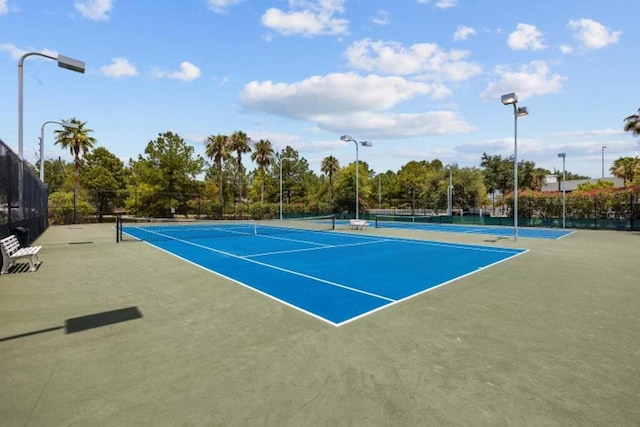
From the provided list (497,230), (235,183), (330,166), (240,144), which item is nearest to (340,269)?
(497,230)

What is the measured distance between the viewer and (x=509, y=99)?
17.6 metres

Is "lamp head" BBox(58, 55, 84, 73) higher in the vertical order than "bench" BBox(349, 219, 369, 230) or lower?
higher

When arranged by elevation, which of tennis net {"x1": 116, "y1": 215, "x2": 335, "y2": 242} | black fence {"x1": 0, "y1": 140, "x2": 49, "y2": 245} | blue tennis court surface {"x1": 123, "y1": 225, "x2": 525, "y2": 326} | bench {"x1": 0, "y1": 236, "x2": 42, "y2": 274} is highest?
black fence {"x1": 0, "y1": 140, "x2": 49, "y2": 245}

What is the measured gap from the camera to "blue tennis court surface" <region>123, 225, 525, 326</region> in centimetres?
722

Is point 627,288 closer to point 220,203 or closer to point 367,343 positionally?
point 367,343

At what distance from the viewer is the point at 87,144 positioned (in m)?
39.7

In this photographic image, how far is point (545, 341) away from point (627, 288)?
5.49m

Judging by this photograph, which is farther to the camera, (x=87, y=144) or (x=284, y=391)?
(x=87, y=144)

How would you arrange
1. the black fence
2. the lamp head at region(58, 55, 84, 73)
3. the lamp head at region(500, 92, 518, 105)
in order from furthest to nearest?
the lamp head at region(500, 92, 518, 105) → the lamp head at region(58, 55, 84, 73) → the black fence

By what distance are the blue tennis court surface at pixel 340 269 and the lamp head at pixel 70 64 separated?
7.25 meters

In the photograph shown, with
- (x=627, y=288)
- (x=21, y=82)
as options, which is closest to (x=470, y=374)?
(x=627, y=288)

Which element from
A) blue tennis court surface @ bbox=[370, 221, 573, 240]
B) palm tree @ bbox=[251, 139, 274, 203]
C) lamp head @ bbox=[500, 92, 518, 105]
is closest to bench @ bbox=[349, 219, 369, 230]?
blue tennis court surface @ bbox=[370, 221, 573, 240]

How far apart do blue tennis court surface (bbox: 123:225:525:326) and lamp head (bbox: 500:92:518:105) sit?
7436 millimetres

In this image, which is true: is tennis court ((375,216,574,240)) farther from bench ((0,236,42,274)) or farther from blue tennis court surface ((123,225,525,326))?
bench ((0,236,42,274))
